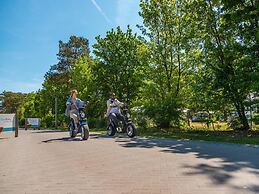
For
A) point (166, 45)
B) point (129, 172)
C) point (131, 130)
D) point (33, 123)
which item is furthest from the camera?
point (33, 123)

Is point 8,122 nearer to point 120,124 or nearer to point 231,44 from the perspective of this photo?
point 120,124

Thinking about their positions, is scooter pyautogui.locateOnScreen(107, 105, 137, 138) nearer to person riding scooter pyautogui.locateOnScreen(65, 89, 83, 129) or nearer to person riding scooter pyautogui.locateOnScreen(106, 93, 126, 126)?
person riding scooter pyautogui.locateOnScreen(106, 93, 126, 126)

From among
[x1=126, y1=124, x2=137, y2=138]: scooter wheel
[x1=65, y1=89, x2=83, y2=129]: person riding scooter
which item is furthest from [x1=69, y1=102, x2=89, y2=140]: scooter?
[x1=126, y1=124, x2=137, y2=138]: scooter wheel

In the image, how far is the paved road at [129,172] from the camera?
516cm

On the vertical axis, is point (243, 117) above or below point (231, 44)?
below

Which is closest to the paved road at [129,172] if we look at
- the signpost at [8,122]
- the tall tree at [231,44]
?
the signpost at [8,122]

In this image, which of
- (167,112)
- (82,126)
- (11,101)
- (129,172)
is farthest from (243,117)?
(11,101)

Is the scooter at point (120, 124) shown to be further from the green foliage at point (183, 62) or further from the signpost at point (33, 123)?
the signpost at point (33, 123)

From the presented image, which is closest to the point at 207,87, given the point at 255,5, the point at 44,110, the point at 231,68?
the point at 231,68

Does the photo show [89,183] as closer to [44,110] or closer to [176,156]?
[176,156]

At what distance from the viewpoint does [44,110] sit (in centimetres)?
5975

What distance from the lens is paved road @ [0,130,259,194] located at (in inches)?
203

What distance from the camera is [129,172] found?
6352 mm

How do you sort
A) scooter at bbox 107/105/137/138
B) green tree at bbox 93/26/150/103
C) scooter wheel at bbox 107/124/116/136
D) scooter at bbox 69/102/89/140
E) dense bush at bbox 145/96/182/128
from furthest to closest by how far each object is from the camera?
green tree at bbox 93/26/150/103 → dense bush at bbox 145/96/182/128 → scooter wheel at bbox 107/124/116/136 → scooter at bbox 107/105/137/138 → scooter at bbox 69/102/89/140
